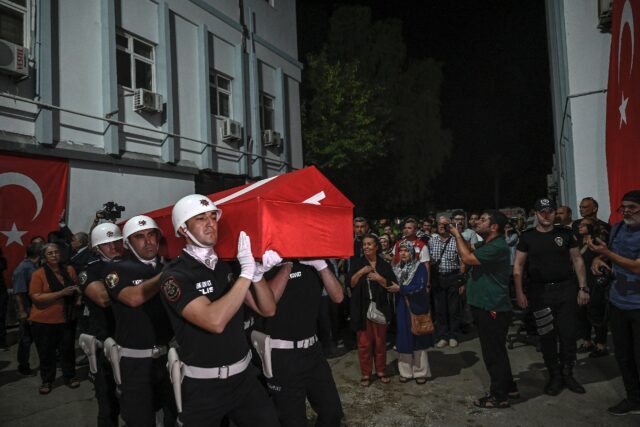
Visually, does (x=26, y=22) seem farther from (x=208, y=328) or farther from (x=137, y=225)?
(x=208, y=328)

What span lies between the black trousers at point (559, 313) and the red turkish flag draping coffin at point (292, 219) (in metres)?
2.72

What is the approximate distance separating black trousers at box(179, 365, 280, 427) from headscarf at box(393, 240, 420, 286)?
327cm

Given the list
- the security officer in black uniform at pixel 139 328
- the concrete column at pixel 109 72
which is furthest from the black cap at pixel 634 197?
the concrete column at pixel 109 72

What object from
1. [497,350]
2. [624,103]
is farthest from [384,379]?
[624,103]

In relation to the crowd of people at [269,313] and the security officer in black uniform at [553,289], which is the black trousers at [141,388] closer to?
the crowd of people at [269,313]

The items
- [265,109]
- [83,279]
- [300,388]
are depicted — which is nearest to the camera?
[300,388]

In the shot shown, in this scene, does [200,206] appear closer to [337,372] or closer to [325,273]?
[325,273]

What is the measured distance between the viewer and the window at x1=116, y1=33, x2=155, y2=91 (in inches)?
395

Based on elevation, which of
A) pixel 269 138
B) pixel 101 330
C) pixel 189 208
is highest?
pixel 269 138

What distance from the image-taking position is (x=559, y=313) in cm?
468

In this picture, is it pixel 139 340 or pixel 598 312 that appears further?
pixel 598 312

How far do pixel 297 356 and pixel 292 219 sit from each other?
1.07 m

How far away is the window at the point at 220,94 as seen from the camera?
1260 centimetres

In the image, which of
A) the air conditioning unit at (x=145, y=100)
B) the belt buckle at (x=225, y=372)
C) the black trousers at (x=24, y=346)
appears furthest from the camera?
the air conditioning unit at (x=145, y=100)
